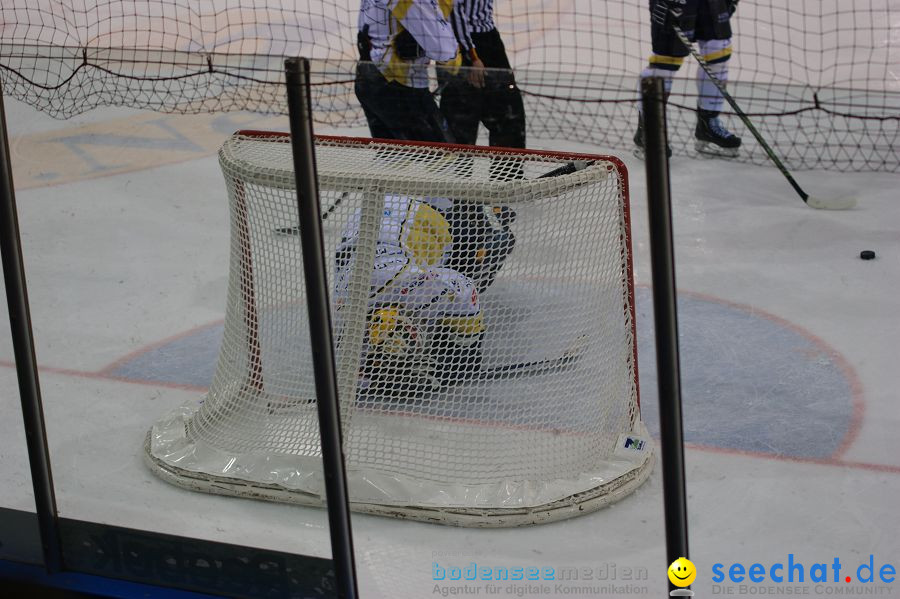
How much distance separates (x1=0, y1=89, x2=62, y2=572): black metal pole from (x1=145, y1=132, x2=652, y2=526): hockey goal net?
0.64 metres

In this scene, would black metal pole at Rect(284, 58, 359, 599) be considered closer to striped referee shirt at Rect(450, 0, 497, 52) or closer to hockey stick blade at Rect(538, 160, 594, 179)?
hockey stick blade at Rect(538, 160, 594, 179)

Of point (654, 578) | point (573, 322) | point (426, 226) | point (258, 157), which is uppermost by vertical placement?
point (258, 157)

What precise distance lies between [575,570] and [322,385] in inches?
35.5

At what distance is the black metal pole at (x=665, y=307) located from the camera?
3.55ft

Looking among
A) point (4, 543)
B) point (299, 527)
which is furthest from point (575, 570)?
point (4, 543)

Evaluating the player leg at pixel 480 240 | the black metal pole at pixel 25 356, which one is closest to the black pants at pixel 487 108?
the player leg at pixel 480 240

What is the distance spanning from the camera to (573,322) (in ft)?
7.80

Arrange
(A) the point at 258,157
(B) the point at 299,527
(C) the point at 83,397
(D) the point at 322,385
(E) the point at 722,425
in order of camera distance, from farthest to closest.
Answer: (C) the point at 83,397 → (E) the point at 722,425 → (A) the point at 258,157 → (B) the point at 299,527 → (D) the point at 322,385

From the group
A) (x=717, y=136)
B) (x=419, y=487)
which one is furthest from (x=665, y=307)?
(x=717, y=136)

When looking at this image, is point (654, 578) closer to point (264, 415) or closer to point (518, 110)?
point (264, 415)

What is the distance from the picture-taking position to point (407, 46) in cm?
362

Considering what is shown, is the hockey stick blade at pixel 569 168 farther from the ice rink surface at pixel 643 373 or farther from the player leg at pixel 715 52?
the player leg at pixel 715 52

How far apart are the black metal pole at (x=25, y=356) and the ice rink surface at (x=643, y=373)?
51 centimetres

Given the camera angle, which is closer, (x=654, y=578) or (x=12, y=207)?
(x=12, y=207)
